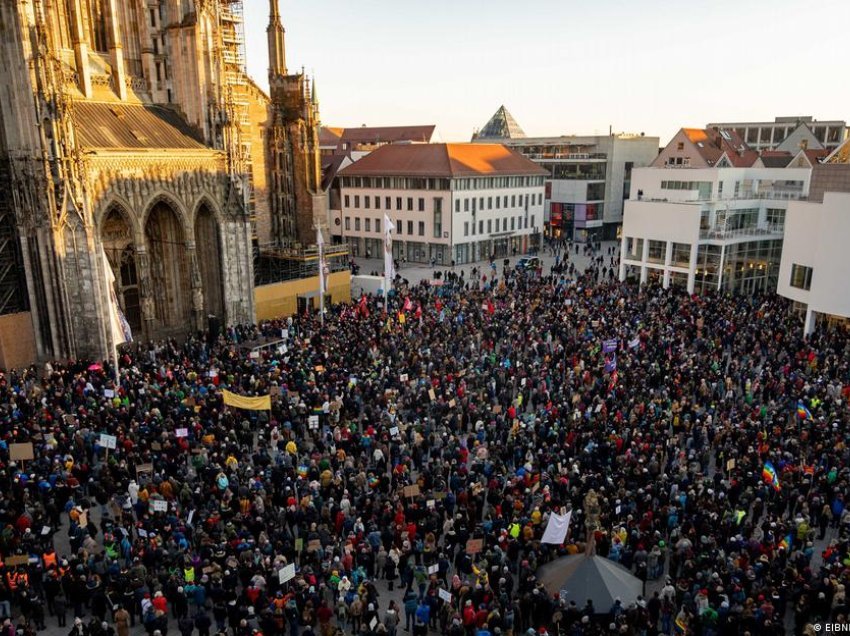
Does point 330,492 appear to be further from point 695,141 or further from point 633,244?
point 695,141

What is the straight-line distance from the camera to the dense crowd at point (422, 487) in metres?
13.2

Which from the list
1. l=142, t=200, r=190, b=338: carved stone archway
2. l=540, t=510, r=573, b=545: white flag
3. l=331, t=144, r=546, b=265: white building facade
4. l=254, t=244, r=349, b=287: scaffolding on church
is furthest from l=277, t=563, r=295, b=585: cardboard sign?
l=331, t=144, r=546, b=265: white building facade

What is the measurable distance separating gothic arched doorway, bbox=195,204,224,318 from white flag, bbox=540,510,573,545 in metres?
25.8

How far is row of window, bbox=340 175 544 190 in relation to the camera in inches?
2223

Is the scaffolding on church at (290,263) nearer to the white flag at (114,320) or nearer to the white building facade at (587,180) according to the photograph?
the white flag at (114,320)

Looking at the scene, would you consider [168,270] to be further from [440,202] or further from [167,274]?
[440,202]

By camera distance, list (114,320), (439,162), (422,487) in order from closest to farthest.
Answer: (422,487) → (114,320) → (439,162)

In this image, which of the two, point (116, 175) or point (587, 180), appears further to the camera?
point (587, 180)

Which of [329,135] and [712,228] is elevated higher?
[329,135]

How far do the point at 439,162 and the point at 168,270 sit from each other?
28905mm

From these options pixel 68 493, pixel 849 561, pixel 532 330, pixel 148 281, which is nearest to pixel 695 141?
pixel 532 330

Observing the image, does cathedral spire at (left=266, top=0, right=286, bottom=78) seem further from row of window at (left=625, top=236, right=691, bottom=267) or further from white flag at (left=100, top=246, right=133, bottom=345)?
white flag at (left=100, top=246, right=133, bottom=345)

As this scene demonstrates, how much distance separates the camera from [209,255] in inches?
1400

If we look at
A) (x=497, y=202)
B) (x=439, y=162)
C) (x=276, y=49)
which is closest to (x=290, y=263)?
(x=276, y=49)
